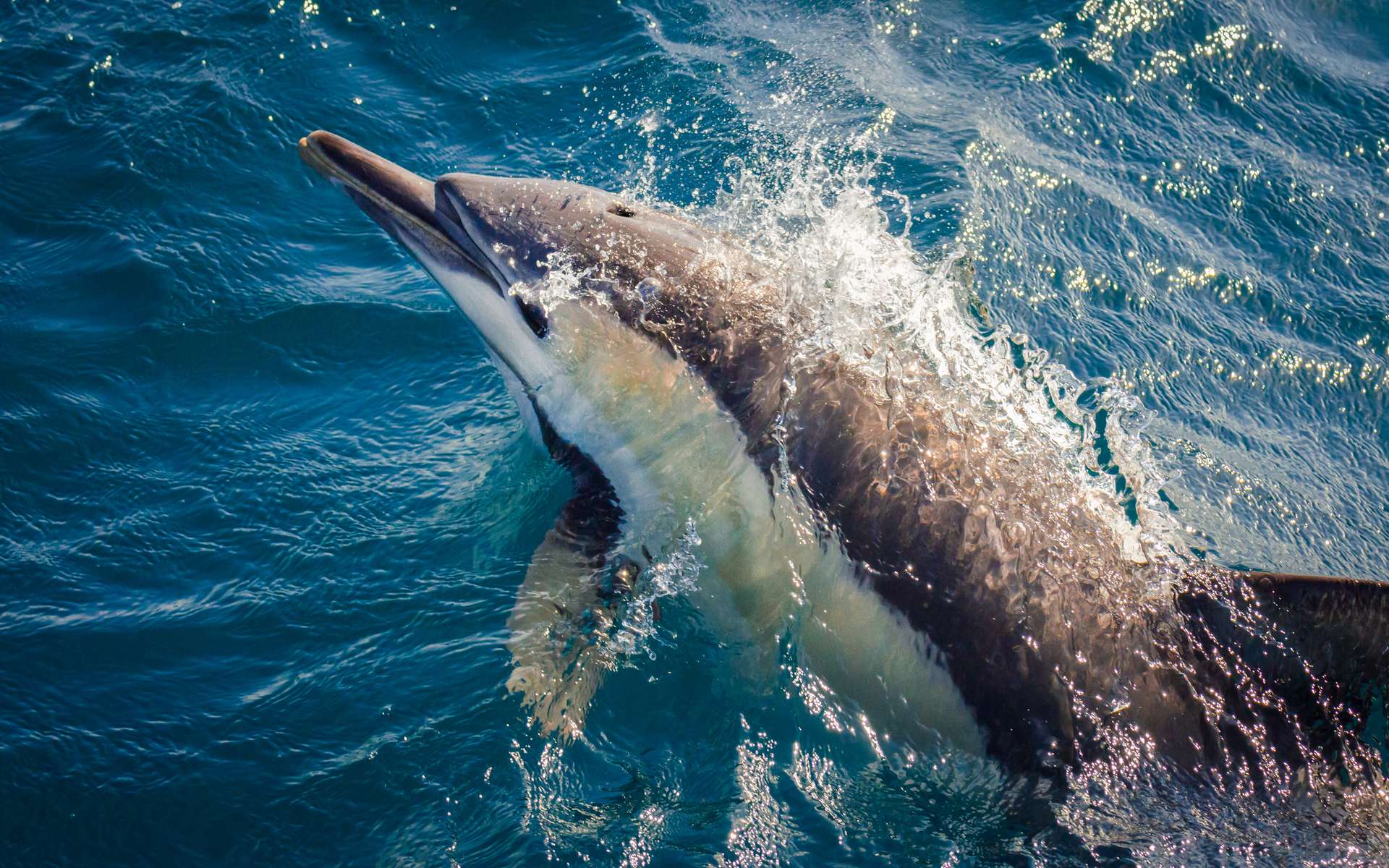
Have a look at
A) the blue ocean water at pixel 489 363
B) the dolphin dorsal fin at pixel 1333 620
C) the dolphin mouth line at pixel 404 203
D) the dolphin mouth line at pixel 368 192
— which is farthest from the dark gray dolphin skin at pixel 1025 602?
the dolphin mouth line at pixel 368 192

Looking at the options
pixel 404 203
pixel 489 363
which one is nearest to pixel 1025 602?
pixel 404 203

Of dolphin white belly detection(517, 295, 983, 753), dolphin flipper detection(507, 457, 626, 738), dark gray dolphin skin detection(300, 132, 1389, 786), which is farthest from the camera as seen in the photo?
dolphin flipper detection(507, 457, 626, 738)

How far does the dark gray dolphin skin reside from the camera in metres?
3.80

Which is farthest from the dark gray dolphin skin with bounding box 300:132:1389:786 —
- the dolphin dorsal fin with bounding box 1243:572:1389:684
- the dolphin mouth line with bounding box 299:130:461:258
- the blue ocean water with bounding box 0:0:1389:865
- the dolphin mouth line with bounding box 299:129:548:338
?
the dolphin mouth line with bounding box 299:130:461:258

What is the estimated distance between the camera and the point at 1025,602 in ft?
12.6

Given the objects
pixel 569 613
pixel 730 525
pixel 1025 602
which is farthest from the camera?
pixel 569 613

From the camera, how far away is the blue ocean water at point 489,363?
4.05m

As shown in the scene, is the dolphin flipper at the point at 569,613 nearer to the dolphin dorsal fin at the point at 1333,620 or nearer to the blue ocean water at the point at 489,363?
the blue ocean water at the point at 489,363

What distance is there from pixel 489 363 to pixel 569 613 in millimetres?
2294

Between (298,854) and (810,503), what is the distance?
7.62 ft

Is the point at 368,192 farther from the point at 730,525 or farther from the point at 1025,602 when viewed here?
the point at 1025,602

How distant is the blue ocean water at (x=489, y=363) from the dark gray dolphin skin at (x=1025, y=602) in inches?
13.2

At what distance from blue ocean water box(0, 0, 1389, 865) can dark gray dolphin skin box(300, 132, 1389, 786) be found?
0.34 meters

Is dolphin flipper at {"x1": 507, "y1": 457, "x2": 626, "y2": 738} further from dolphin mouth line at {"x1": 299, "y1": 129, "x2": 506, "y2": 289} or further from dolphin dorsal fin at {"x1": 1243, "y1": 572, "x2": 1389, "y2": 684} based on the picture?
dolphin dorsal fin at {"x1": 1243, "y1": 572, "x2": 1389, "y2": 684}
